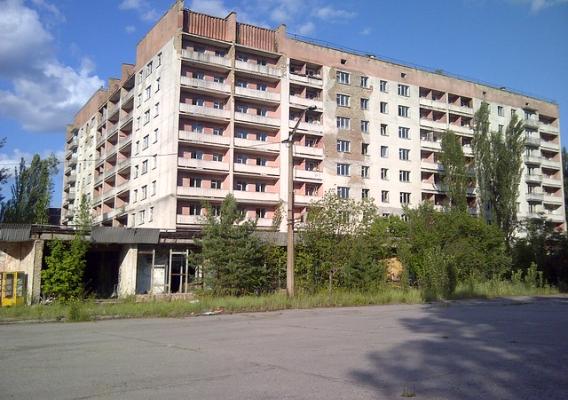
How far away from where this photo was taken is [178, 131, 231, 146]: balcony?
49213mm

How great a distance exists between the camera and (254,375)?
23.9 feet

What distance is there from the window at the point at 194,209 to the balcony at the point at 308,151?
11.7 metres

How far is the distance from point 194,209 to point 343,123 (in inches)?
783

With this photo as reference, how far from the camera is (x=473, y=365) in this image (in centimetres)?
770

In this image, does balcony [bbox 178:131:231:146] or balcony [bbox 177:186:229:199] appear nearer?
balcony [bbox 177:186:229:199]

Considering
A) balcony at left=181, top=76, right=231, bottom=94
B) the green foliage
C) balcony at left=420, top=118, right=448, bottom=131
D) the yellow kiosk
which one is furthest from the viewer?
balcony at left=420, top=118, right=448, bottom=131

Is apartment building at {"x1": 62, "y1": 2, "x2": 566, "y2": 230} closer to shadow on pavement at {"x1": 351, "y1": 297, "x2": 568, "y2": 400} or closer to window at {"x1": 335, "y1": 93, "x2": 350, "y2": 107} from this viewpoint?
window at {"x1": 335, "y1": 93, "x2": 350, "y2": 107}

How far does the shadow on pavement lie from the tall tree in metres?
46.9

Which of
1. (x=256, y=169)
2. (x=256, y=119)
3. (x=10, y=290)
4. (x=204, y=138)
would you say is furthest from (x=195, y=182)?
(x=10, y=290)

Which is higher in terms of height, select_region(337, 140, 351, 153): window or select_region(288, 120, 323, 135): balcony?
select_region(288, 120, 323, 135): balcony

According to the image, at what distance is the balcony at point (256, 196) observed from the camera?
51062 millimetres

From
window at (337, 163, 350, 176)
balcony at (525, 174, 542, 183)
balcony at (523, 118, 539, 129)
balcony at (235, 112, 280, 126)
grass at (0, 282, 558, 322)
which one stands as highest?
balcony at (523, 118, 539, 129)

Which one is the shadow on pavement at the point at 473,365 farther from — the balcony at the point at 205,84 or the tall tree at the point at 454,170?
the tall tree at the point at 454,170

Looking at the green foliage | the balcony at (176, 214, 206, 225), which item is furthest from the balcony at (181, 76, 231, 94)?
the green foliage
